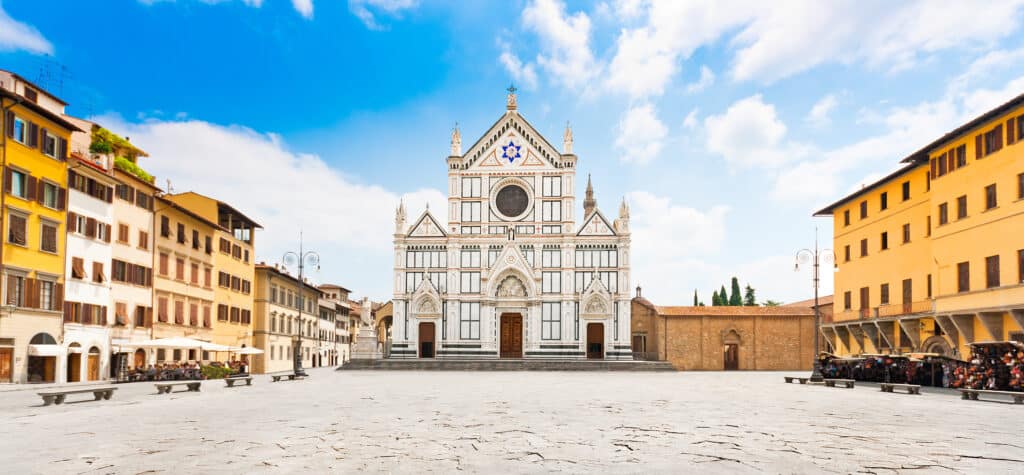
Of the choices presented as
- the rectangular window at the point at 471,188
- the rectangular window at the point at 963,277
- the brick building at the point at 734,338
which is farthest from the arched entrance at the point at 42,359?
the brick building at the point at 734,338

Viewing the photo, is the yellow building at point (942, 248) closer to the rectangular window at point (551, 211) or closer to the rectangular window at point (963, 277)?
the rectangular window at point (963, 277)

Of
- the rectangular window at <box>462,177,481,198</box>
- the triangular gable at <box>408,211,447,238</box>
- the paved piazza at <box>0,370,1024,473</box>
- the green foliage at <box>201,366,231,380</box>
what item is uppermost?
the rectangular window at <box>462,177,481,198</box>

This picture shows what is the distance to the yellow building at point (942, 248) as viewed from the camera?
31.7 m

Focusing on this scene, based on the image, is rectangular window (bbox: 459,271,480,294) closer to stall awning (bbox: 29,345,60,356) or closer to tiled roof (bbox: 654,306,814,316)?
tiled roof (bbox: 654,306,814,316)

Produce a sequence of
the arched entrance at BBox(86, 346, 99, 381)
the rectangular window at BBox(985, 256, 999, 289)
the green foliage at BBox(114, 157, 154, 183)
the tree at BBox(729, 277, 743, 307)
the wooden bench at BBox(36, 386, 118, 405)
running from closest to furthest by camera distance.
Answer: the wooden bench at BBox(36, 386, 118, 405), the rectangular window at BBox(985, 256, 999, 289), the arched entrance at BBox(86, 346, 99, 381), the green foliage at BBox(114, 157, 154, 183), the tree at BBox(729, 277, 743, 307)

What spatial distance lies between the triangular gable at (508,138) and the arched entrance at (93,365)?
34.6 m

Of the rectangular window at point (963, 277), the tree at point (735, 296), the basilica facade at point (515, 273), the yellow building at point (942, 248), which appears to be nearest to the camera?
the yellow building at point (942, 248)

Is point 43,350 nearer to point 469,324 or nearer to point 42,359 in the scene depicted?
point 42,359

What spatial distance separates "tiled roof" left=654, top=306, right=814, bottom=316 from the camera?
2625 inches

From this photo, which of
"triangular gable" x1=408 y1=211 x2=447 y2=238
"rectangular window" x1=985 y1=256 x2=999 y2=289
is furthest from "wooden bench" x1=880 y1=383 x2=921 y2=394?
"triangular gable" x1=408 y1=211 x2=447 y2=238

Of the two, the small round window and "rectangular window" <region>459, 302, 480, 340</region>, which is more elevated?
the small round window

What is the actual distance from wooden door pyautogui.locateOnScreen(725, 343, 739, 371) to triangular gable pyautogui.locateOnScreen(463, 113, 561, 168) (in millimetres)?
20825

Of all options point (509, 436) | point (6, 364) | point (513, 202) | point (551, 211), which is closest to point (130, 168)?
point (6, 364)

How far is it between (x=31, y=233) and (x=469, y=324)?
1418 inches
